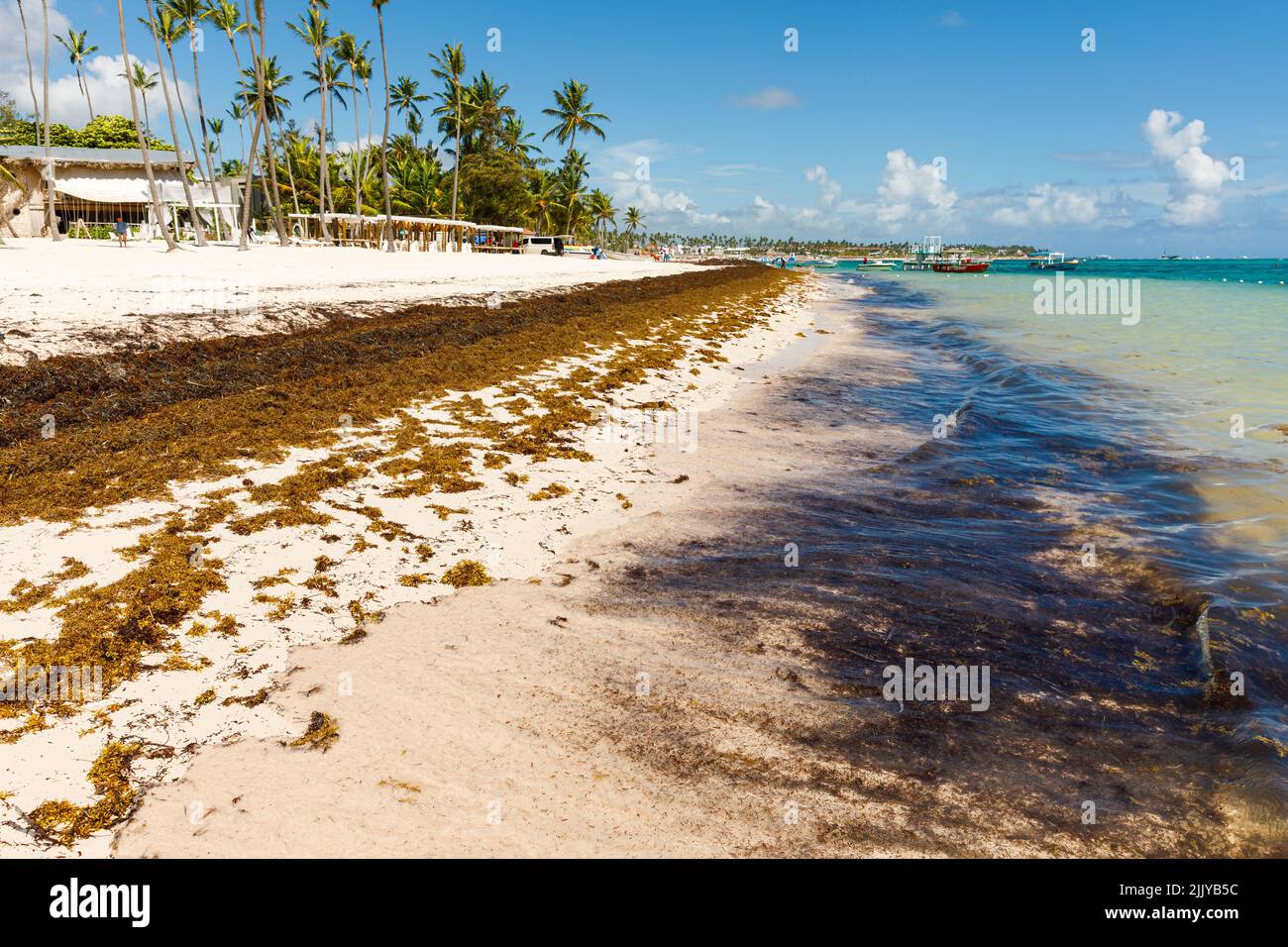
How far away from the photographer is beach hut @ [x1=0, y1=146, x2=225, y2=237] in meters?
37.1

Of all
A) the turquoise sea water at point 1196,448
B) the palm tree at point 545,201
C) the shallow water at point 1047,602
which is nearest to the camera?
the shallow water at point 1047,602

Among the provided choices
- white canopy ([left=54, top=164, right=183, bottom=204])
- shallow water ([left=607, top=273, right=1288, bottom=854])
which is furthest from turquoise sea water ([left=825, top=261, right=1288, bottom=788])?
white canopy ([left=54, top=164, right=183, bottom=204])

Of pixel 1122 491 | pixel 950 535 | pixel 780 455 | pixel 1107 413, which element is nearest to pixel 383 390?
pixel 780 455

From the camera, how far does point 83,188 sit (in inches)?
1598

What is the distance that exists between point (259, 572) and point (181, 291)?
1480 centimetres

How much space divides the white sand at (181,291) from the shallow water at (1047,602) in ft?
37.0

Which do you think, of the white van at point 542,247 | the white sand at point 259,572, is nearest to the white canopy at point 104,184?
the white van at point 542,247

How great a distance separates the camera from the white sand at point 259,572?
133 inches

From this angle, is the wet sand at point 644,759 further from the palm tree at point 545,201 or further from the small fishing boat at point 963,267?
the small fishing boat at point 963,267

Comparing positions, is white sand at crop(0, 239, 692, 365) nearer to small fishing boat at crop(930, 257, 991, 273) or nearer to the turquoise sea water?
the turquoise sea water

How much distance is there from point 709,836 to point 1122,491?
8486mm

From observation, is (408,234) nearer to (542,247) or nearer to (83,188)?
(542,247)

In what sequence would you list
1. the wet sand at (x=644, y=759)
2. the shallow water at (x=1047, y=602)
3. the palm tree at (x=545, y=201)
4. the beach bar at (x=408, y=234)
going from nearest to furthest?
the wet sand at (x=644, y=759) < the shallow water at (x=1047, y=602) < the beach bar at (x=408, y=234) < the palm tree at (x=545, y=201)

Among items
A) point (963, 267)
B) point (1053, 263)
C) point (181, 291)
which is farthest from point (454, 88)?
point (1053, 263)
